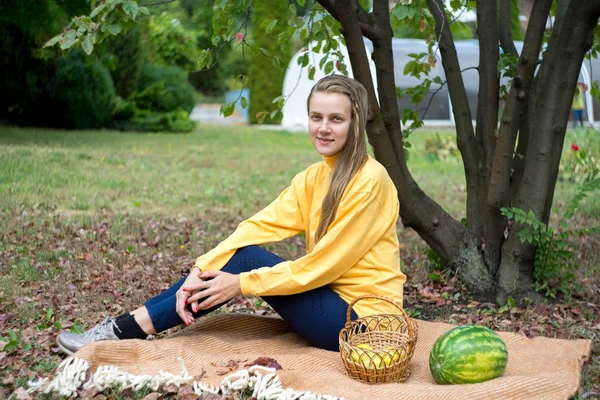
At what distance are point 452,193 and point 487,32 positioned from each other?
4531 millimetres

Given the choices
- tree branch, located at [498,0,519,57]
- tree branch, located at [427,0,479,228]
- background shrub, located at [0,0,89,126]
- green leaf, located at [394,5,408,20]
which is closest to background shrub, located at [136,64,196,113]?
background shrub, located at [0,0,89,126]

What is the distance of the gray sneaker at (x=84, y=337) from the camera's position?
352cm

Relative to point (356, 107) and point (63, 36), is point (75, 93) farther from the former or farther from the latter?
point (356, 107)

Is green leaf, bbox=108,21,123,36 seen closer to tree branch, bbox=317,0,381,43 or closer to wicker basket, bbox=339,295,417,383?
tree branch, bbox=317,0,381,43

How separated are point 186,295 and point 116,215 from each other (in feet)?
13.2

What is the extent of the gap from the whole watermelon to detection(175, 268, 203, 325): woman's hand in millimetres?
1207

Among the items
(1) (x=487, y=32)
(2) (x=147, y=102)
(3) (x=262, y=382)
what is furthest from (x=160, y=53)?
(3) (x=262, y=382)

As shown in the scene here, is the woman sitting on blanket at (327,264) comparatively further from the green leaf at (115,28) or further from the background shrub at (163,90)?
the background shrub at (163,90)

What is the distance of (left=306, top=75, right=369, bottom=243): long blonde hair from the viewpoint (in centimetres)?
351

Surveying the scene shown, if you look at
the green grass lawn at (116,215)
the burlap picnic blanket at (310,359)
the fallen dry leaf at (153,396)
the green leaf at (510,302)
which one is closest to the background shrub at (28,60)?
the green grass lawn at (116,215)

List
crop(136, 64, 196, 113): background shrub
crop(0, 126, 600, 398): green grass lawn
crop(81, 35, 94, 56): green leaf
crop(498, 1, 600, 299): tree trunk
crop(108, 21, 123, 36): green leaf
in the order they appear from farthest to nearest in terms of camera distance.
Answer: crop(136, 64, 196, 113): background shrub → crop(0, 126, 600, 398): green grass lawn → crop(498, 1, 600, 299): tree trunk → crop(108, 21, 123, 36): green leaf → crop(81, 35, 94, 56): green leaf

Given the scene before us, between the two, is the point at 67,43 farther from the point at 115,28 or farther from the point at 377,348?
the point at 377,348

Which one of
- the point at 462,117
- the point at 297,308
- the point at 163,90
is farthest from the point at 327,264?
the point at 163,90

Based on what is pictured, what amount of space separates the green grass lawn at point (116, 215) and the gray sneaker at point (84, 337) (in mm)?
104
